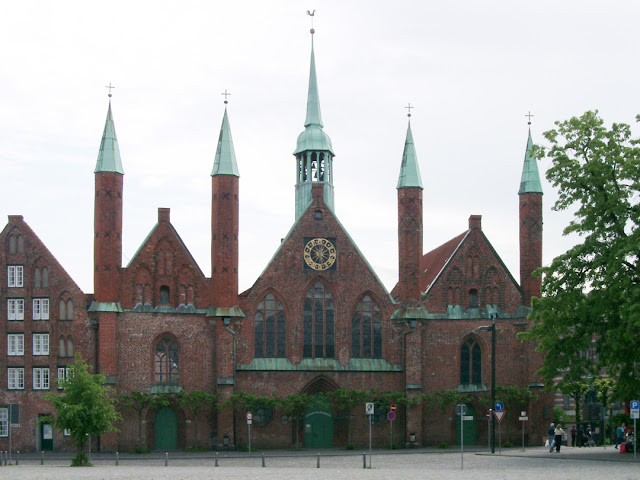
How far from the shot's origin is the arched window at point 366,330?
63750 millimetres

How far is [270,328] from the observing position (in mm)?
63250

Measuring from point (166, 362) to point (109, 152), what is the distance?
1349cm

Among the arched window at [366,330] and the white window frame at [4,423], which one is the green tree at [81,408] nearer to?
the white window frame at [4,423]

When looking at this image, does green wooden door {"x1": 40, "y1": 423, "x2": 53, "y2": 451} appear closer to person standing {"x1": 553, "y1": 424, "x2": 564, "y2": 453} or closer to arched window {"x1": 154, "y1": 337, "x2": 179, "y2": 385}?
arched window {"x1": 154, "y1": 337, "x2": 179, "y2": 385}

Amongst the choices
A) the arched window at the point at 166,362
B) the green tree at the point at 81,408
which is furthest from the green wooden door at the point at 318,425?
the green tree at the point at 81,408

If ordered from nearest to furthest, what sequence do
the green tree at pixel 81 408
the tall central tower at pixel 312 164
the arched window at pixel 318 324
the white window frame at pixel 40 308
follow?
the green tree at pixel 81 408 < the white window frame at pixel 40 308 < the arched window at pixel 318 324 < the tall central tower at pixel 312 164

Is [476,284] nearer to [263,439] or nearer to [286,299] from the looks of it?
[286,299]

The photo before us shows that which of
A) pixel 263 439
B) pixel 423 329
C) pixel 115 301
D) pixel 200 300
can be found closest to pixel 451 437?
pixel 423 329

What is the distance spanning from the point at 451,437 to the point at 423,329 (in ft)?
23.1

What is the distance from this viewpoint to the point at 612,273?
43.9m

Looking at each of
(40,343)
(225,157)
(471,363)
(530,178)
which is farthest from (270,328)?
(530,178)

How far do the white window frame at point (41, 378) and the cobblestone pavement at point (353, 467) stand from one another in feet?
17.5

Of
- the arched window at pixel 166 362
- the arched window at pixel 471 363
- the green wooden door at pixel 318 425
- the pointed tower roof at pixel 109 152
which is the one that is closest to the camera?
the arched window at pixel 166 362

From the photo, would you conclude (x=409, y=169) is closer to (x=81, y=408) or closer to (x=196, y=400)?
(x=196, y=400)
